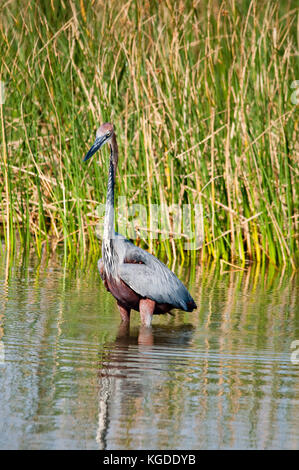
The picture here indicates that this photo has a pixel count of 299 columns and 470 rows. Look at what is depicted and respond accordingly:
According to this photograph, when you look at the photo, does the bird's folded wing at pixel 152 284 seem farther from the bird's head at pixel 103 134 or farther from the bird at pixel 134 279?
the bird's head at pixel 103 134

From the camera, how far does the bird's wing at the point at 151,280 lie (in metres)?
6.65

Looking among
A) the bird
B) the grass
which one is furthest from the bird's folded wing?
the grass

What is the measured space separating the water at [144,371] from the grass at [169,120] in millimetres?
1056

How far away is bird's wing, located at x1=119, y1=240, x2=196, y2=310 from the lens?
6.65 metres

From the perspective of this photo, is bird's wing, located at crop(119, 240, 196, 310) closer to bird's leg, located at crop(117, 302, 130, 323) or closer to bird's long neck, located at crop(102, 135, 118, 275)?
bird's long neck, located at crop(102, 135, 118, 275)

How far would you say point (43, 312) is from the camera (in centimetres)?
676

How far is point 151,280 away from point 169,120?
280cm

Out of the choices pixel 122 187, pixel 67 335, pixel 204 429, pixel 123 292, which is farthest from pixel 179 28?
pixel 204 429

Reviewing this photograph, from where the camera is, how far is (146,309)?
22.0 feet

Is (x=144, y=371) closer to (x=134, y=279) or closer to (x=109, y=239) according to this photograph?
(x=134, y=279)

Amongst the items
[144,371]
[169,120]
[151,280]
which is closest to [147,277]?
[151,280]

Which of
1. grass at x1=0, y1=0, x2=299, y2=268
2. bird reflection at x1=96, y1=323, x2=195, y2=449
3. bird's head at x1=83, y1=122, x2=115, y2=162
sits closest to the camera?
bird reflection at x1=96, y1=323, x2=195, y2=449

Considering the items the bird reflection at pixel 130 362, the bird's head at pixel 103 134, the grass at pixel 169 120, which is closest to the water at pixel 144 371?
the bird reflection at pixel 130 362
